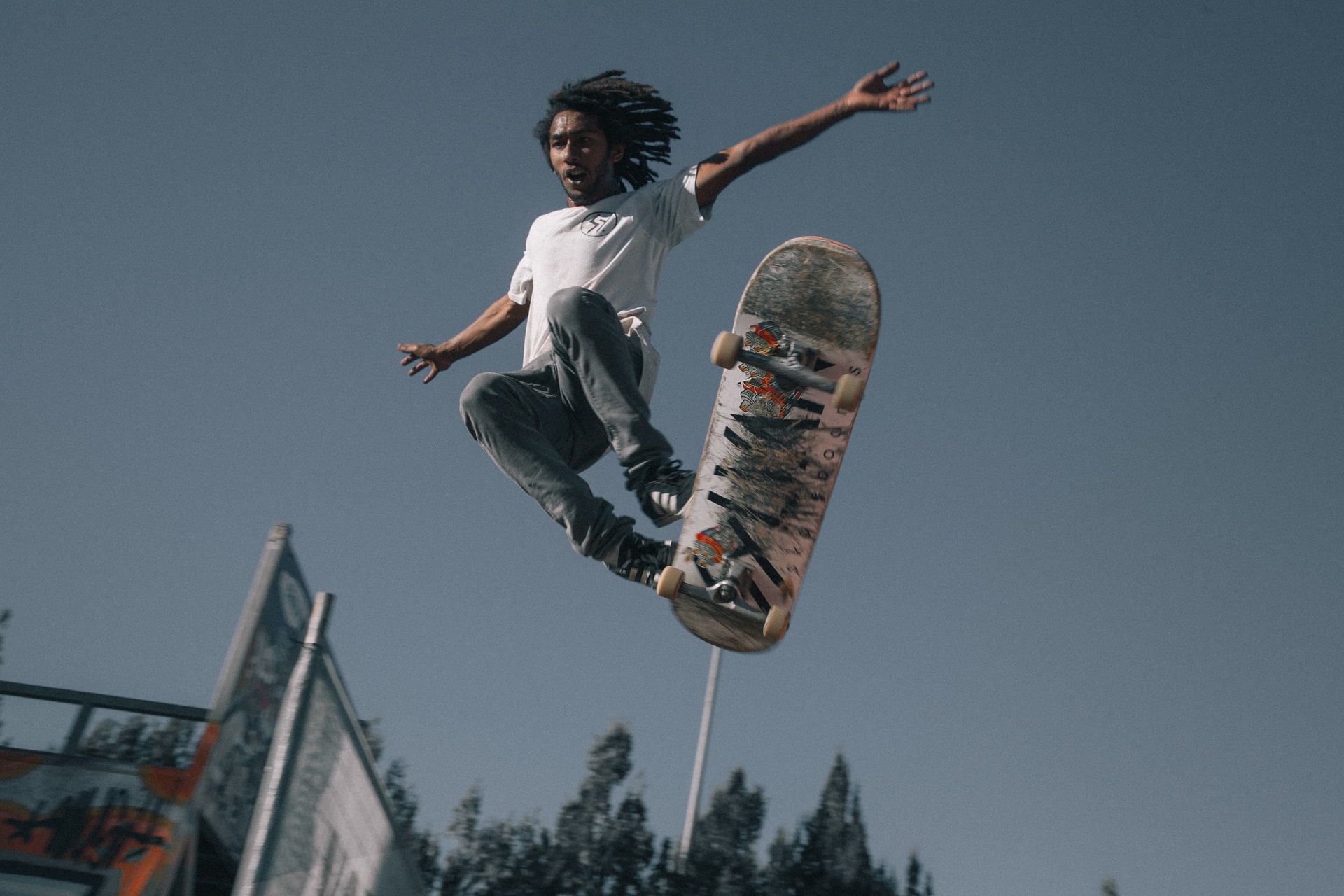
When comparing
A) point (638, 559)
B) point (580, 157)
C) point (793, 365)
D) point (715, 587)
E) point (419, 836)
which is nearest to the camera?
point (715, 587)

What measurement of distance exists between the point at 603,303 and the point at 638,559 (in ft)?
3.65

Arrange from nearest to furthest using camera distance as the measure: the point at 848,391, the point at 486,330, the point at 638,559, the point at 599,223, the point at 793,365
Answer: the point at 848,391 < the point at 638,559 < the point at 793,365 < the point at 599,223 < the point at 486,330

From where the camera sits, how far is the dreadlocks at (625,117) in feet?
18.4

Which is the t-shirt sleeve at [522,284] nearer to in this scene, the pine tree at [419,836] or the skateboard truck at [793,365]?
the skateboard truck at [793,365]

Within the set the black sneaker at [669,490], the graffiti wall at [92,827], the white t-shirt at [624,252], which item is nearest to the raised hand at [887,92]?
the white t-shirt at [624,252]

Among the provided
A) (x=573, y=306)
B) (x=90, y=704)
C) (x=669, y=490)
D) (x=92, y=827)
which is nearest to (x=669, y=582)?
(x=669, y=490)

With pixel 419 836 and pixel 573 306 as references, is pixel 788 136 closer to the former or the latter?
pixel 573 306

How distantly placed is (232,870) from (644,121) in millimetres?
4285

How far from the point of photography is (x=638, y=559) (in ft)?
15.5

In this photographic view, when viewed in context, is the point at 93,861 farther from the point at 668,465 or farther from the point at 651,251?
the point at 651,251

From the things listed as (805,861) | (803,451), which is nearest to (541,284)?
(803,451)

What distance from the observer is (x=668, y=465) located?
15.7 ft

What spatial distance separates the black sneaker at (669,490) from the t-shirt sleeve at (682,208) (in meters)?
1.15

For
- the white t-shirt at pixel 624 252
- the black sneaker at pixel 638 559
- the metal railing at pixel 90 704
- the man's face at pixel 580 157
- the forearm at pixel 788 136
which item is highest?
the man's face at pixel 580 157
